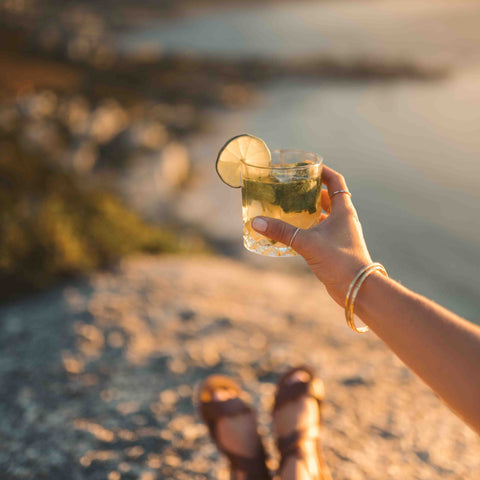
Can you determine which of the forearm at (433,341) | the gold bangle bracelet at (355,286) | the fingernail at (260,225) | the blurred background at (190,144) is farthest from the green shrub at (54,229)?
the forearm at (433,341)

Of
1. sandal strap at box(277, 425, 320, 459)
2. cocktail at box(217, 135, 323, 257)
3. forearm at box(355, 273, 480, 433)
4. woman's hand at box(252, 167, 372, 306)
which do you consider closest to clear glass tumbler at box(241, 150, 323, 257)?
cocktail at box(217, 135, 323, 257)

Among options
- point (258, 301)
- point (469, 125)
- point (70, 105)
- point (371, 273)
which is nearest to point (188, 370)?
point (258, 301)

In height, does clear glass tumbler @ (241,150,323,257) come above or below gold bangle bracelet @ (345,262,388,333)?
above

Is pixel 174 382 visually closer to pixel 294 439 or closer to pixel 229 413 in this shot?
pixel 229 413

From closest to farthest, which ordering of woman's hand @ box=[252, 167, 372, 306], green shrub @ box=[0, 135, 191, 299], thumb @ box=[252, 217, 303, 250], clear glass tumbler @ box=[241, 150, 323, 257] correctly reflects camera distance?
woman's hand @ box=[252, 167, 372, 306], thumb @ box=[252, 217, 303, 250], clear glass tumbler @ box=[241, 150, 323, 257], green shrub @ box=[0, 135, 191, 299]

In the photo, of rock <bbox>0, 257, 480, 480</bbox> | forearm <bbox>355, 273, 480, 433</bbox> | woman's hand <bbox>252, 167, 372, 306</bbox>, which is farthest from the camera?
rock <bbox>0, 257, 480, 480</bbox>

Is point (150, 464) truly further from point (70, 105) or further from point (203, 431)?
point (70, 105)

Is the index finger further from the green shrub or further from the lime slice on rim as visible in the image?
the green shrub

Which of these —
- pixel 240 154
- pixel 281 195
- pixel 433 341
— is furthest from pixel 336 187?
pixel 433 341
